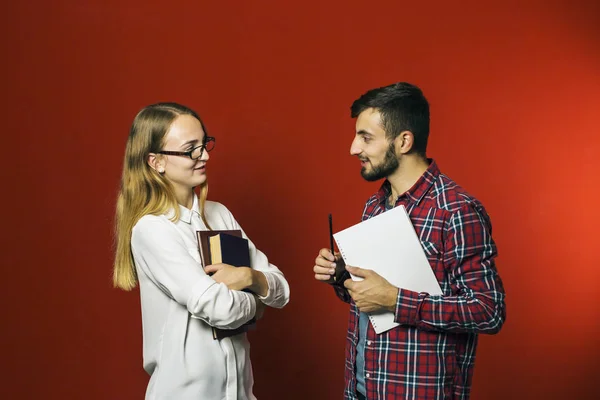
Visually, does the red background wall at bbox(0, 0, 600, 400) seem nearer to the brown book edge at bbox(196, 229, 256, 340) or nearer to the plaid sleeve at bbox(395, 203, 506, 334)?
the brown book edge at bbox(196, 229, 256, 340)

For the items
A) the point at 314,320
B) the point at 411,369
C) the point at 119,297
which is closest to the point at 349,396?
the point at 411,369

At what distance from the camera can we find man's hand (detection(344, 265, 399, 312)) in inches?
63.5

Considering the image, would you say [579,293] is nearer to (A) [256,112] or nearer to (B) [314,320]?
(B) [314,320]

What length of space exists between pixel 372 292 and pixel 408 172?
0.37 metres

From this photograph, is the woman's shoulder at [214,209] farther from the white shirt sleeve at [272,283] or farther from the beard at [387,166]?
the beard at [387,166]

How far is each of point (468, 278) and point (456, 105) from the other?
1.50 m

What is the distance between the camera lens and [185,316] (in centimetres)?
176

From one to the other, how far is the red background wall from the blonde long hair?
88 cm

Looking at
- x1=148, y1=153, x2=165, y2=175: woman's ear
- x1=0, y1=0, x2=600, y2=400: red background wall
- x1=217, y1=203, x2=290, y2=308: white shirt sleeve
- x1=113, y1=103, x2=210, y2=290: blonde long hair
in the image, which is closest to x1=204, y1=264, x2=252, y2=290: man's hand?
x1=217, y1=203, x2=290, y2=308: white shirt sleeve

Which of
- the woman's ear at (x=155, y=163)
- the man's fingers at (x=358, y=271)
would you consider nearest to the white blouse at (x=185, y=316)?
the woman's ear at (x=155, y=163)

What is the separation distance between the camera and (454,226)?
62.8 inches

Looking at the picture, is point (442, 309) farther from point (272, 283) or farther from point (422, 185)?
point (272, 283)

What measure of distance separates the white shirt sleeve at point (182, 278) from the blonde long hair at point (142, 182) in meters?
0.07

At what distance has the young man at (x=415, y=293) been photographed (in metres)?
1.58
